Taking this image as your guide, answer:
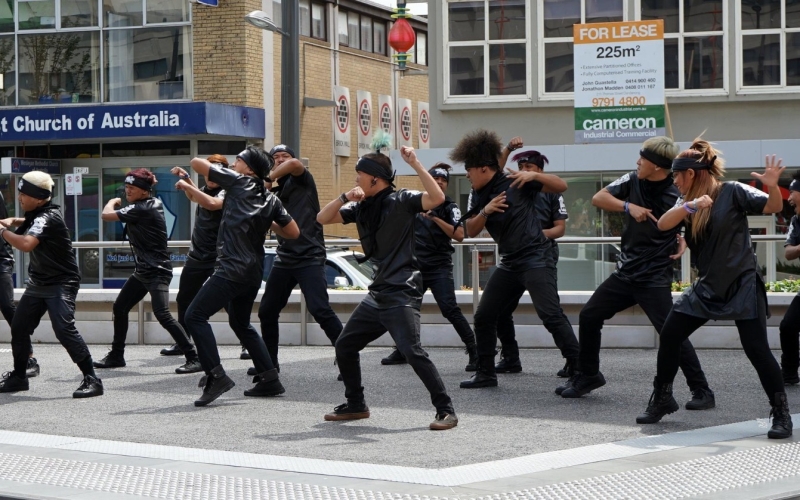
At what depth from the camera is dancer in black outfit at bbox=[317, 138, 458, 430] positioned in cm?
807

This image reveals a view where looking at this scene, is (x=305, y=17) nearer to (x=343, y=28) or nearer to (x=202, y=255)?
(x=343, y=28)

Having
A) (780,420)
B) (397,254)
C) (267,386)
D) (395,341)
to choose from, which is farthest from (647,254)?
(267,386)

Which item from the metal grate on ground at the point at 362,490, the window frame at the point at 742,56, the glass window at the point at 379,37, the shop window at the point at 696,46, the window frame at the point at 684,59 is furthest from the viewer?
the glass window at the point at 379,37

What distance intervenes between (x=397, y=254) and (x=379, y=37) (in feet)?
88.5

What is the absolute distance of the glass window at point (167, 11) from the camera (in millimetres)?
27203

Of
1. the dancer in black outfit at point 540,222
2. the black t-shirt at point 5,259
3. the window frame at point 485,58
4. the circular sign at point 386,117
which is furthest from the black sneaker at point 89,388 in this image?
the circular sign at point 386,117

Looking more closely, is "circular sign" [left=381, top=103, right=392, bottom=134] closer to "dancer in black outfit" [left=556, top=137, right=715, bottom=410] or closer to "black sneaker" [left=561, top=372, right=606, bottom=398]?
"black sneaker" [left=561, top=372, right=606, bottom=398]

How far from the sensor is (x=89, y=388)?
32.3 feet

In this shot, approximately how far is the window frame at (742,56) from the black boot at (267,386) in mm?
17347

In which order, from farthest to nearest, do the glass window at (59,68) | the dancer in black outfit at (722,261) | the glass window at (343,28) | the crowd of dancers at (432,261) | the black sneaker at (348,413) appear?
the glass window at (343,28) < the glass window at (59,68) < the black sneaker at (348,413) < the crowd of dancers at (432,261) < the dancer in black outfit at (722,261)

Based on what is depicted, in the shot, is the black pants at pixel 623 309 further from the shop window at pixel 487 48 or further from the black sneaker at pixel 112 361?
the shop window at pixel 487 48

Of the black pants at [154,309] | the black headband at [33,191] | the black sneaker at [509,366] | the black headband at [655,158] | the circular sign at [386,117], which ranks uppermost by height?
the circular sign at [386,117]

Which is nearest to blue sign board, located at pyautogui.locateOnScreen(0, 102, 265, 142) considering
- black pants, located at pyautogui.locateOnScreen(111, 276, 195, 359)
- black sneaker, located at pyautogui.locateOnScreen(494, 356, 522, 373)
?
black pants, located at pyautogui.locateOnScreen(111, 276, 195, 359)

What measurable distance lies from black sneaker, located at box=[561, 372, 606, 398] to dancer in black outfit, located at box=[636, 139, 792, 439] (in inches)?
53.2
